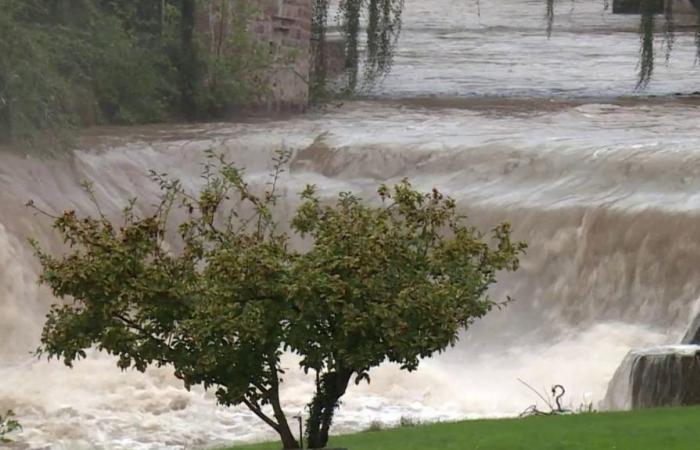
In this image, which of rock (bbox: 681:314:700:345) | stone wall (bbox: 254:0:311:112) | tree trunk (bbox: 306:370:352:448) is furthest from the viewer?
stone wall (bbox: 254:0:311:112)

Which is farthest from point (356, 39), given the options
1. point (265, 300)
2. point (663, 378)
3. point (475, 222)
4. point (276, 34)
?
point (265, 300)

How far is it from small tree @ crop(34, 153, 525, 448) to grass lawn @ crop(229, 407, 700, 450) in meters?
1.03

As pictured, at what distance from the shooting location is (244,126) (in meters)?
24.0

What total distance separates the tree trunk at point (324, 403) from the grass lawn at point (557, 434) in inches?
29.7

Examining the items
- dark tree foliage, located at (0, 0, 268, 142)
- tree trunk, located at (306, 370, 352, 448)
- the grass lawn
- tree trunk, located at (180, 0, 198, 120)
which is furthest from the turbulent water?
tree trunk, located at (306, 370, 352, 448)

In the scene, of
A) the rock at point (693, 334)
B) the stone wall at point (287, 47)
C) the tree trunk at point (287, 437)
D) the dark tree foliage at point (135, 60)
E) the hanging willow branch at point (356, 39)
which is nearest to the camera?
the tree trunk at point (287, 437)

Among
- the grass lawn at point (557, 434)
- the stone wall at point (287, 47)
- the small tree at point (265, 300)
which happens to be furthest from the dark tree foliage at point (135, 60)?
the small tree at point (265, 300)

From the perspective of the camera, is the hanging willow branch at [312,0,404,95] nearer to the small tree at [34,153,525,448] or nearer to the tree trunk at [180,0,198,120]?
the tree trunk at [180,0,198,120]

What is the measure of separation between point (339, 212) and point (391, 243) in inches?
15.6

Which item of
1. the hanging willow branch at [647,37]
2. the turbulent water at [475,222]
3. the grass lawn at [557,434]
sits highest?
the hanging willow branch at [647,37]

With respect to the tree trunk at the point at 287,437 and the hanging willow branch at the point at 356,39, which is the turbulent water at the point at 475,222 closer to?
the hanging willow branch at the point at 356,39

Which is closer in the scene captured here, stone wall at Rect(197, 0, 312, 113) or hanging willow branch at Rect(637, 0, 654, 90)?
hanging willow branch at Rect(637, 0, 654, 90)

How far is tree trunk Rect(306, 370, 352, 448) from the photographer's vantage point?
8.54 meters

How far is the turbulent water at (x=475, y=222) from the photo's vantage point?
46.4 ft
